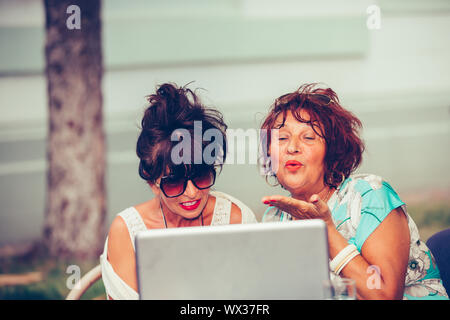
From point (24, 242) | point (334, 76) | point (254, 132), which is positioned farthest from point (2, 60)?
point (334, 76)

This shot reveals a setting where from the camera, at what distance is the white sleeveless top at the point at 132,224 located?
1.99 metres

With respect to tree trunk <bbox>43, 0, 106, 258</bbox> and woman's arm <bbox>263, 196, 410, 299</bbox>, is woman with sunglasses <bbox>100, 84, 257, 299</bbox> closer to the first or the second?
woman's arm <bbox>263, 196, 410, 299</bbox>

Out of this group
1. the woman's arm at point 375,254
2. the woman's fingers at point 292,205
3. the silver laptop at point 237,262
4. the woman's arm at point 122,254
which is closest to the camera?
the silver laptop at point 237,262

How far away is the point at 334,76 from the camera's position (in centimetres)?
292

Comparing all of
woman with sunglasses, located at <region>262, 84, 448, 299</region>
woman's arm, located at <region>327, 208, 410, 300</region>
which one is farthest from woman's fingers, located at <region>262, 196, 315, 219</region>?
woman's arm, located at <region>327, 208, 410, 300</region>

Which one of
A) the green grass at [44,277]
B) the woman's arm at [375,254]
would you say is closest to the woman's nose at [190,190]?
the woman's arm at [375,254]

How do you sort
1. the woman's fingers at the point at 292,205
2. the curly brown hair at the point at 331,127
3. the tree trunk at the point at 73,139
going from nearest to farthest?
the woman's fingers at the point at 292,205 → the curly brown hair at the point at 331,127 → the tree trunk at the point at 73,139

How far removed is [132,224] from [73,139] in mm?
1574

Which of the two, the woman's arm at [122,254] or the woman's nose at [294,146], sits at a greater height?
the woman's nose at [294,146]

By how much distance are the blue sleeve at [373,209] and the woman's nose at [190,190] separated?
2.30 ft

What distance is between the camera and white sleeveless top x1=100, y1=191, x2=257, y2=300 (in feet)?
6.51

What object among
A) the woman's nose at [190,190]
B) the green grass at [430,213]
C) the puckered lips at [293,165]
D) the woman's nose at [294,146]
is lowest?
the green grass at [430,213]

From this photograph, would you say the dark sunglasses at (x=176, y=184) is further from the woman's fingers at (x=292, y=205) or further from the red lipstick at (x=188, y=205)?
the woman's fingers at (x=292, y=205)

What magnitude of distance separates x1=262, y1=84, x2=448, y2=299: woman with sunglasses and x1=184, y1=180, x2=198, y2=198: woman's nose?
337 millimetres
